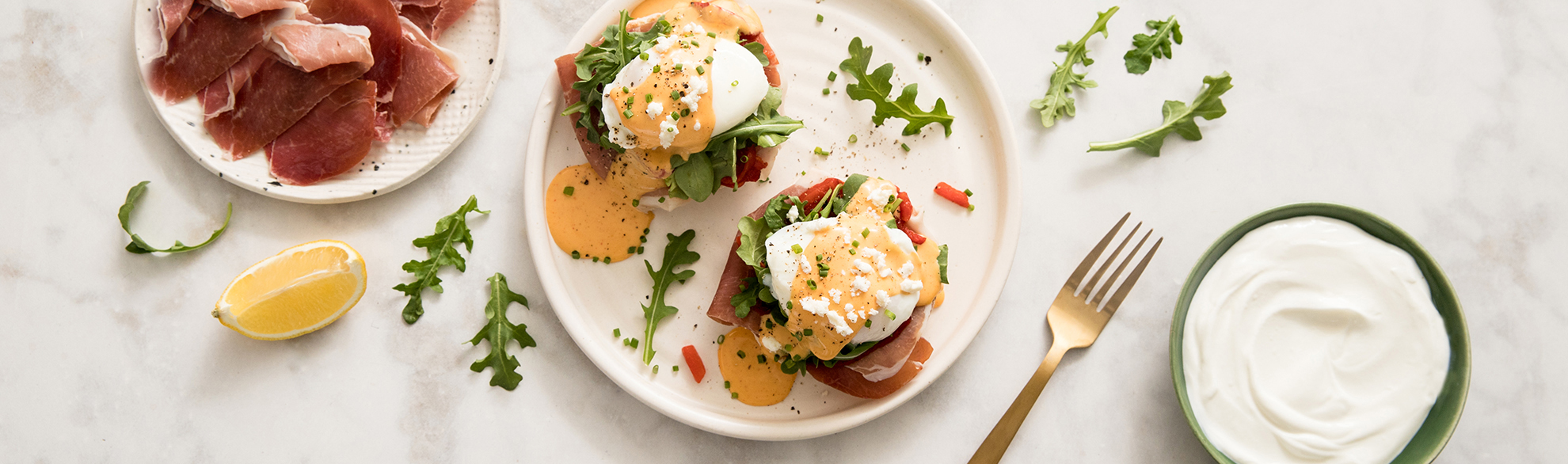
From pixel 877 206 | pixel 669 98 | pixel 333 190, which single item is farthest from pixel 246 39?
pixel 877 206

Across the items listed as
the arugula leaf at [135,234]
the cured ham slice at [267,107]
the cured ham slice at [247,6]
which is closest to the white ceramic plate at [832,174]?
the cured ham slice at [267,107]

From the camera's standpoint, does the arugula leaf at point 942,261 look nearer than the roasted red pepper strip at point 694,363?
Yes

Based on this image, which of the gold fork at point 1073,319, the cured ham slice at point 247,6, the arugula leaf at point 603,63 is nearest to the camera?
the arugula leaf at point 603,63

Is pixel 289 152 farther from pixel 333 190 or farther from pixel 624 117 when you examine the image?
pixel 624 117

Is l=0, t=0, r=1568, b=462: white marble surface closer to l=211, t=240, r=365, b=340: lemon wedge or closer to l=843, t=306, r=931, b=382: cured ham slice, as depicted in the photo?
l=211, t=240, r=365, b=340: lemon wedge

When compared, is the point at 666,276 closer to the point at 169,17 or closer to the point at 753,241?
the point at 753,241

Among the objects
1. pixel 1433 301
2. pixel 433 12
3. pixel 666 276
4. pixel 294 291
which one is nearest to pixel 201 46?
pixel 433 12

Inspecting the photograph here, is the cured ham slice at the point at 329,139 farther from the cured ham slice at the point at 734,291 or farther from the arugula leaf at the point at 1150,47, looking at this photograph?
the arugula leaf at the point at 1150,47

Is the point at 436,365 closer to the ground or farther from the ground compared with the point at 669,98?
closer to the ground
